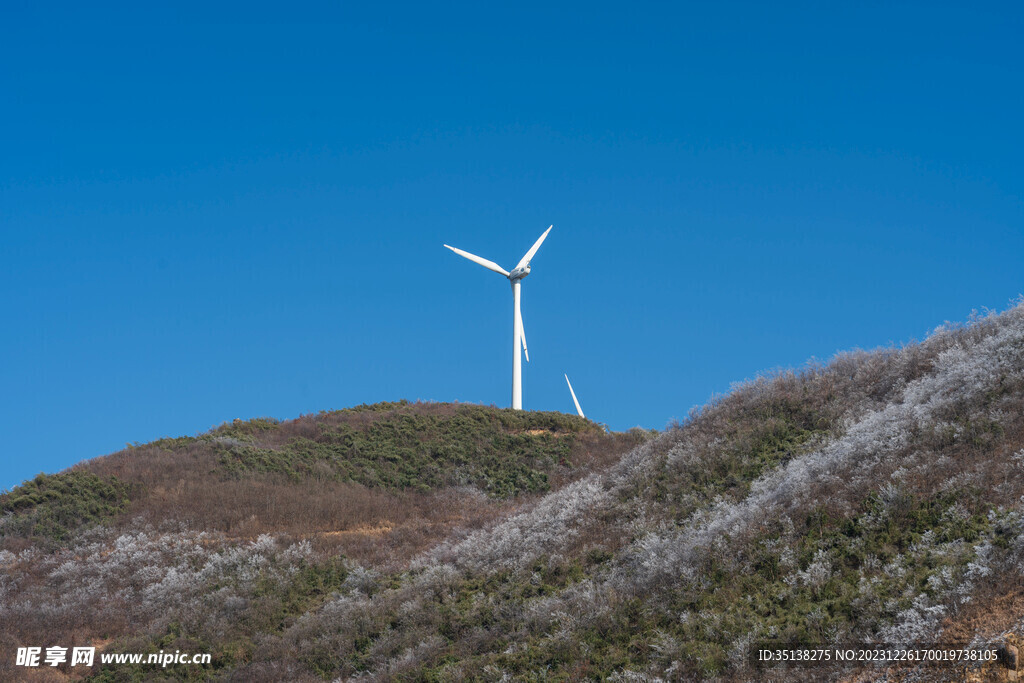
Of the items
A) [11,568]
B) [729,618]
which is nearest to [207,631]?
[11,568]

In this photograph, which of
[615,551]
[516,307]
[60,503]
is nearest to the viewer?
[615,551]

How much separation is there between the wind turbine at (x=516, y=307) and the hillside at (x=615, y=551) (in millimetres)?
17302

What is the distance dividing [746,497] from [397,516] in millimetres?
17254

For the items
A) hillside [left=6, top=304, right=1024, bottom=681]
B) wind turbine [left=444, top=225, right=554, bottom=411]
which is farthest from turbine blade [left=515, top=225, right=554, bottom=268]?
hillside [left=6, top=304, right=1024, bottom=681]

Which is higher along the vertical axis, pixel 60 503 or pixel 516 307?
pixel 516 307

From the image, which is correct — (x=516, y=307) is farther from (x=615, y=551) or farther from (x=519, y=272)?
(x=615, y=551)

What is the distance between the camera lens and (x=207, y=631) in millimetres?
19781

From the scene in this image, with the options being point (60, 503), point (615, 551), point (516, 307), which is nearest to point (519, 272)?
point (516, 307)

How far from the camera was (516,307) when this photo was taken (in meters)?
53.3

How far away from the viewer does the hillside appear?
38.0ft

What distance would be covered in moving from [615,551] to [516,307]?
119 ft

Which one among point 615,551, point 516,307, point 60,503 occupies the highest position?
point 516,307

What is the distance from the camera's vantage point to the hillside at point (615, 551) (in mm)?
11594

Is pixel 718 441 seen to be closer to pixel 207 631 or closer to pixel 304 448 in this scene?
pixel 207 631
